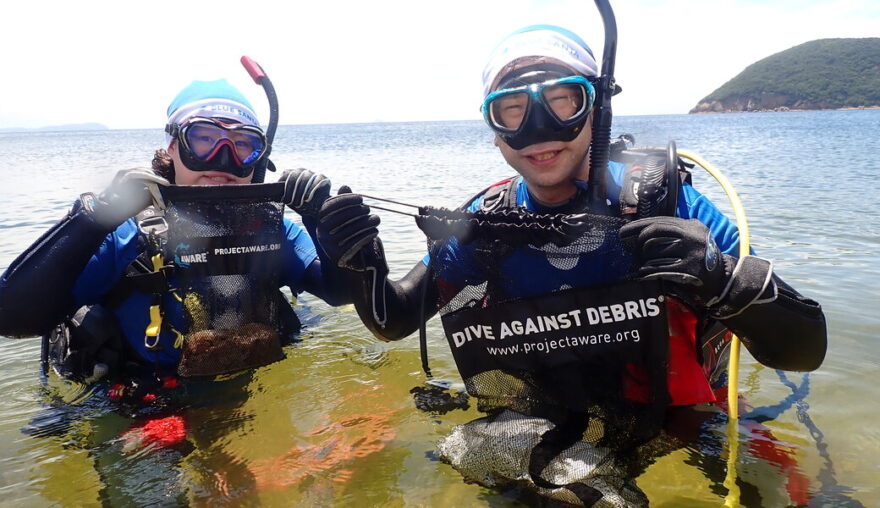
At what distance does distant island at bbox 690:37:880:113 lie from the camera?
354 feet

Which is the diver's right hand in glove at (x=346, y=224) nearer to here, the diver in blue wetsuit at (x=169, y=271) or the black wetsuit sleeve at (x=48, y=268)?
the diver in blue wetsuit at (x=169, y=271)

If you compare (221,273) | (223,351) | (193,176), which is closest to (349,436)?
(223,351)

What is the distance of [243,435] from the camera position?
3.12 metres

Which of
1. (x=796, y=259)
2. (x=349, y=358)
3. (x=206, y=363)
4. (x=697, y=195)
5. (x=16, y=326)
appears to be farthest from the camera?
(x=796, y=259)

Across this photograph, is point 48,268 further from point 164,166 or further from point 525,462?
point 525,462

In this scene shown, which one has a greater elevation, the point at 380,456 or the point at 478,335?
the point at 478,335

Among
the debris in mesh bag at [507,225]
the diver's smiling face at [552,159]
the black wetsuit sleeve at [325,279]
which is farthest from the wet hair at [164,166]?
the diver's smiling face at [552,159]

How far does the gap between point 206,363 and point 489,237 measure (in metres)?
1.72

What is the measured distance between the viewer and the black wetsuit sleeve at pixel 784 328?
Answer: 191 cm

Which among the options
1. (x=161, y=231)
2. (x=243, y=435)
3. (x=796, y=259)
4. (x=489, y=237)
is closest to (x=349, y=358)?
(x=243, y=435)

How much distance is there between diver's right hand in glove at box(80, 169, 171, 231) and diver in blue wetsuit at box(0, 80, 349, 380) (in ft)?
0.05

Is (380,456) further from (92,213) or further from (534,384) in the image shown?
(92,213)

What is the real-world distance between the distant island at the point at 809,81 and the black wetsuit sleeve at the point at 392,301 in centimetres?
13035

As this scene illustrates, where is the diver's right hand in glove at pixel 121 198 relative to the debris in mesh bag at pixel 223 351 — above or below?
above
